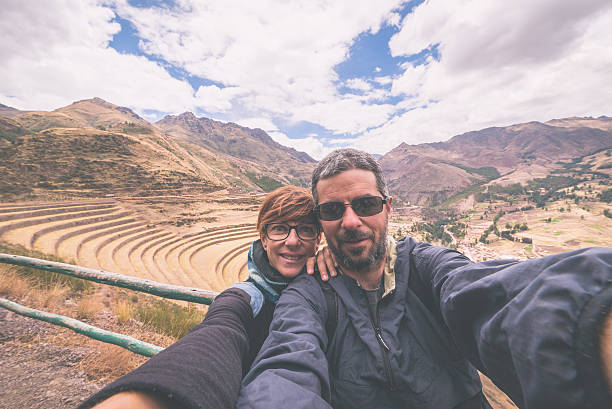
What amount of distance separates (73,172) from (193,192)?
15.8 metres

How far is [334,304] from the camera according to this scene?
159cm

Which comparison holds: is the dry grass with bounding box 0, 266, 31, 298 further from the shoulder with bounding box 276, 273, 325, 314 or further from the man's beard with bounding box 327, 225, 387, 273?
the man's beard with bounding box 327, 225, 387, 273

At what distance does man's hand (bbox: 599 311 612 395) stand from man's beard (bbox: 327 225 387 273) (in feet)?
3.83

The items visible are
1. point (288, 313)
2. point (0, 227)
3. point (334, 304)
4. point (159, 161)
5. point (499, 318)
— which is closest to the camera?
point (499, 318)

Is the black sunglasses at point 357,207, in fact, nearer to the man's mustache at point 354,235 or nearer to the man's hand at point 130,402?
the man's mustache at point 354,235

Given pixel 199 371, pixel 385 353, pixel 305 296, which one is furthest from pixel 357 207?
pixel 199 371

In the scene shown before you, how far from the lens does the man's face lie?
180cm

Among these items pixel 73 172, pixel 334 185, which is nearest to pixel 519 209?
pixel 334 185

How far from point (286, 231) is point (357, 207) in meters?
0.75

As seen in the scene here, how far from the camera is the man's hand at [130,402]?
74 cm

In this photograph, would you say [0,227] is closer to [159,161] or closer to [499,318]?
[499,318]

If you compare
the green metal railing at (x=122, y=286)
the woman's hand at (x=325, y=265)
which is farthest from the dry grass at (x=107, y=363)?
the woman's hand at (x=325, y=265)

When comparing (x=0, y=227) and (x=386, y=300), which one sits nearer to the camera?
(x=386, y=300)

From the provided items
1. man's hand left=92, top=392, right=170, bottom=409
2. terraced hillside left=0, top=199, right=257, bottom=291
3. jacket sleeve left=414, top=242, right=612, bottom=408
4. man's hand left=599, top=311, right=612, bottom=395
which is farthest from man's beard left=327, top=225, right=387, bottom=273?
terraced hillside left=0, top=199, right=257, bottom=291
